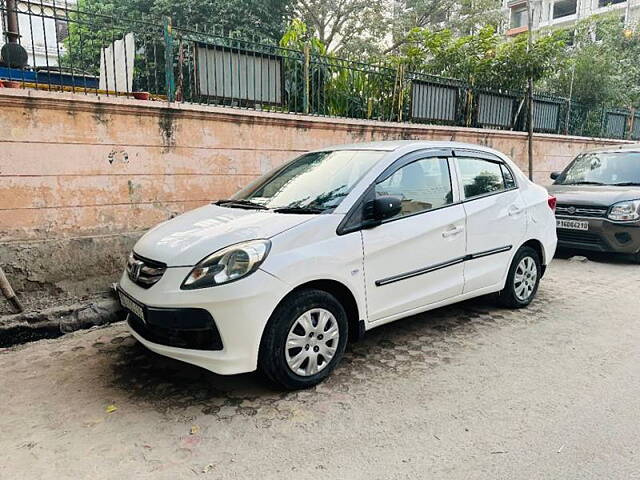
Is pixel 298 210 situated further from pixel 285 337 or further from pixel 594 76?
pixel 594 76

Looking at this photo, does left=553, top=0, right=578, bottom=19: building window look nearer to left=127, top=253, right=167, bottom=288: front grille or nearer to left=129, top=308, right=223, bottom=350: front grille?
left=127, top=253, right=167, bottom=288: front grille

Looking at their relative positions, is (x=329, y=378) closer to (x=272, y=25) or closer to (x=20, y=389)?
(x=20, y=389)

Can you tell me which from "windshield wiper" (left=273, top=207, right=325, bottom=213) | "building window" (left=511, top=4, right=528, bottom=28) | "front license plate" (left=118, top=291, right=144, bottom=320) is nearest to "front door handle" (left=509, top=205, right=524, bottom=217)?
"windshield wiper" (left=273, top=207, right=325, bottom=213)

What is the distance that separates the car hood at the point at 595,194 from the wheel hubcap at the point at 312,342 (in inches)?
211

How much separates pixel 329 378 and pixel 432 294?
113cm

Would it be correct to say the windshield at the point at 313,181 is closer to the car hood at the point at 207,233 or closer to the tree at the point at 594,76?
the car hood at the point at 207,233

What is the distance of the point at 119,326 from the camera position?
177 inches

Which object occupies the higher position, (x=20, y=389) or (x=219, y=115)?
(x=219, y=115)

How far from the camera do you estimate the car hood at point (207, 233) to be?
2984 mm

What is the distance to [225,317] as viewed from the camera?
2799mm

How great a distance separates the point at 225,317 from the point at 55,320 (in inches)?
106

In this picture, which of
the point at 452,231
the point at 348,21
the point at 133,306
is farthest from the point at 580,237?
the point at 348,21

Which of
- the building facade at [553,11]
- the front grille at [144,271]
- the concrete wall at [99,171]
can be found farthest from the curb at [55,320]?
the building facade at [553,11]

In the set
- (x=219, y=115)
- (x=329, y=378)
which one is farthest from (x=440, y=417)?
(x=219, y=115)
